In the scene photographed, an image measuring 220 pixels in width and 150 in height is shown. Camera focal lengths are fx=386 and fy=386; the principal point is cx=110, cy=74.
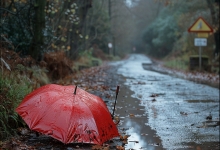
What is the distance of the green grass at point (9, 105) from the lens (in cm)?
598

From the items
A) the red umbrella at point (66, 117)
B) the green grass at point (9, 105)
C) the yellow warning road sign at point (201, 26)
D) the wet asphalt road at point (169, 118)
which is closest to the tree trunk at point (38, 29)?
the wet asphalt road at point (169, 118)

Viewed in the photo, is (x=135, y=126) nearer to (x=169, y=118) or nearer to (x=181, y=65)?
(x=169, y=118)

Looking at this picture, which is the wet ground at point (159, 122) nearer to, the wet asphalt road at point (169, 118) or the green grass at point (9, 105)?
the wet asphalt road at point (169, 118)

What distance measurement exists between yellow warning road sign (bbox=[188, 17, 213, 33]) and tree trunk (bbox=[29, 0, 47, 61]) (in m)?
12.3

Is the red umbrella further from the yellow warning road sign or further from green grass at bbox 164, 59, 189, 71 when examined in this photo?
green grass at bbox 164, 59, 189, 71

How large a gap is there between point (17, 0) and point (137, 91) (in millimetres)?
4731

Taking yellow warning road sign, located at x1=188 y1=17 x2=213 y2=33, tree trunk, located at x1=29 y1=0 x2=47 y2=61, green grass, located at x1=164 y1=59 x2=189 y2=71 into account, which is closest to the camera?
tree trunk, located at x1=29 y1=0 x2=47 y2=61

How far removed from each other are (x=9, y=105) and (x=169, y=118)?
139 inches

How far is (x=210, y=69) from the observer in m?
22.9

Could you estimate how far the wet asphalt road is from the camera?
645cm

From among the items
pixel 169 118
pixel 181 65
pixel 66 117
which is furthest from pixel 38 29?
pixel 181 65

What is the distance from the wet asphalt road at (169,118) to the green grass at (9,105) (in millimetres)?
1869

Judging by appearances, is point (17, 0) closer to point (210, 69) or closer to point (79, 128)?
point (79, 128)

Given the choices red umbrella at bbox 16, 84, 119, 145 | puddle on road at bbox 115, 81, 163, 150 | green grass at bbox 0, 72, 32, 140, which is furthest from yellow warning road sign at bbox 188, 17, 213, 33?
red umbrella at bbox 16, 84, 119, 145
